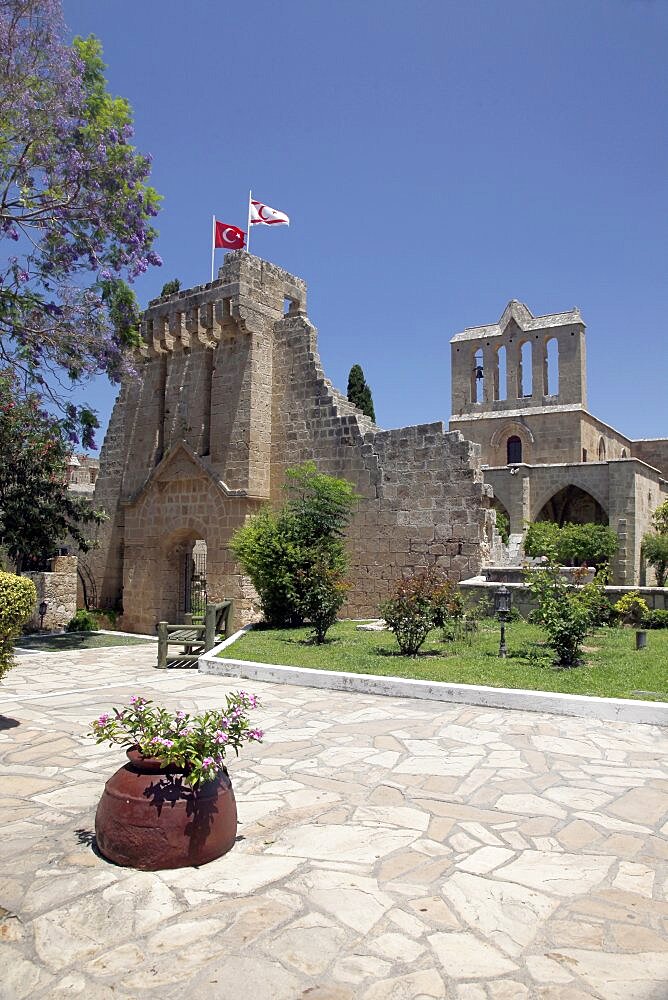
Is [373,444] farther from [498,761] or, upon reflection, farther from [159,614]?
[498,761]

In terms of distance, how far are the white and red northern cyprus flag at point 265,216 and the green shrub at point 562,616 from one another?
37.9ft

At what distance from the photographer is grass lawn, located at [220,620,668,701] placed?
7887mm

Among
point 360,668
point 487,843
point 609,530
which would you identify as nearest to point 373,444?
point 360,668

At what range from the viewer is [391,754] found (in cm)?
599

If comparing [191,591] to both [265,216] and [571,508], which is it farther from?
[571,508]

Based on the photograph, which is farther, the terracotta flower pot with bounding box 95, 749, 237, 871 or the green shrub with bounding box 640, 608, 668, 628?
the green shrub with bounding box 640, 608, 668, 628

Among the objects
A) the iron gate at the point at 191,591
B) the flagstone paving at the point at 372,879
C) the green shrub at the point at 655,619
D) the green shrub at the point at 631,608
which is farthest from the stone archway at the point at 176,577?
the flagstone paving at the point at 372,879

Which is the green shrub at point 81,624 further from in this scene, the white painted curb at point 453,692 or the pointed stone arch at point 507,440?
the pointed stone arch at point 507,440

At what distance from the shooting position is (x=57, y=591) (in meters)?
18.3

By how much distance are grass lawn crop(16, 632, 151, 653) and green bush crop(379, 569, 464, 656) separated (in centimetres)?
765

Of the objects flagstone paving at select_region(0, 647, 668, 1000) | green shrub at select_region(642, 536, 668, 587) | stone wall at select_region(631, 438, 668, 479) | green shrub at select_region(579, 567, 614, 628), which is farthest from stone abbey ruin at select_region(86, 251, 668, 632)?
stone wall at select_region(631, 438, 668, 479)

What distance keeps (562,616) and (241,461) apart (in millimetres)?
9231

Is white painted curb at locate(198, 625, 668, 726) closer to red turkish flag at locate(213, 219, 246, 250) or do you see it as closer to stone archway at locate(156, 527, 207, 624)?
stone archway at locate(156, 527, 207, 624)

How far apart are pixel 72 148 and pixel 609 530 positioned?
22.0 metres
